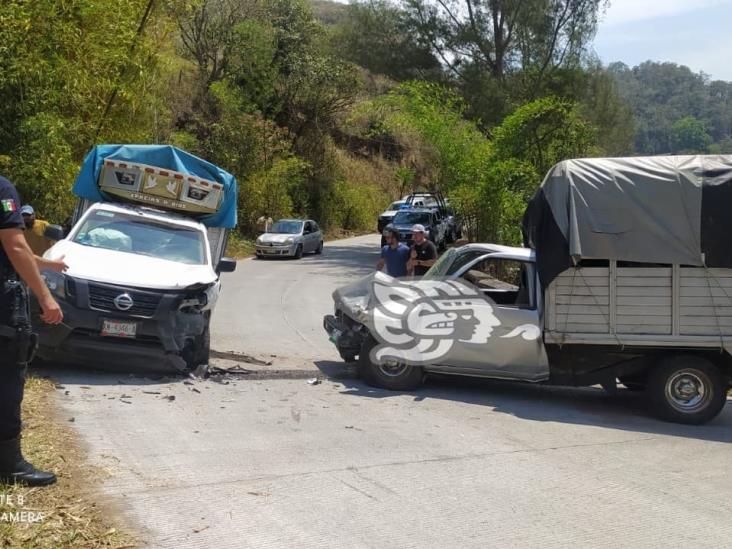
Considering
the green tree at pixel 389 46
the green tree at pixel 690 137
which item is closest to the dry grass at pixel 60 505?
the green tree at pixel 389 46

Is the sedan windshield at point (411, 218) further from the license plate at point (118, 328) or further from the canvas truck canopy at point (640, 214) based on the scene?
the license plate at point (118, 328)

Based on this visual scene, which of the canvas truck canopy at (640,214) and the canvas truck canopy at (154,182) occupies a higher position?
the canvas truck canopy at (154,182)

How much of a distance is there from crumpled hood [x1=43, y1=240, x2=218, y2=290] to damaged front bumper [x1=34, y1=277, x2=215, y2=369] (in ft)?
0.46

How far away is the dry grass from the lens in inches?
173

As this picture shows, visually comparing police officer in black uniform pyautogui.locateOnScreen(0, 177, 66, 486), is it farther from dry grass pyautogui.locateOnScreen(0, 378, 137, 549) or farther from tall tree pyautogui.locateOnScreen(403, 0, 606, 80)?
tall tree pyautogui.locateOnScreen(403, 0, 606, 80)

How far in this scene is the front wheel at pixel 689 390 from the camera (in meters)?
8.69

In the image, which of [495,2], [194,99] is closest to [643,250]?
[495,2]

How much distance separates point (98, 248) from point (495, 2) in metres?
23.7

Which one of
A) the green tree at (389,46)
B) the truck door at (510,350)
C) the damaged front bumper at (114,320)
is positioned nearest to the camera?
the damaged front bumper at (114,320)

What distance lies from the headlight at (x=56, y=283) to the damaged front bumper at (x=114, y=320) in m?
0.02

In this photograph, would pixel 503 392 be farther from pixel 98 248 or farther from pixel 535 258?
pixel 98 248

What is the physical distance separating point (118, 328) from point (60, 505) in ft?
12.2

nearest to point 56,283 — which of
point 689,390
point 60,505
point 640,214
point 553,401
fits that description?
point 60,505

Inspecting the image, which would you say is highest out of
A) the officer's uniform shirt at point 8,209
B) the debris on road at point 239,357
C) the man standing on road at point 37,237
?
the officer's uniform shirt at point 8,209
